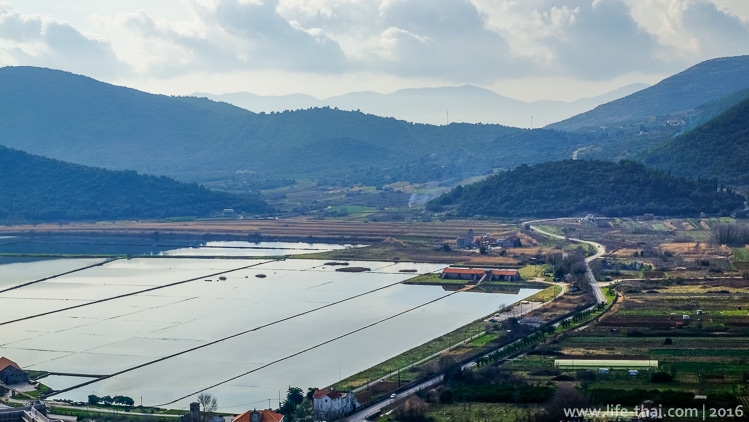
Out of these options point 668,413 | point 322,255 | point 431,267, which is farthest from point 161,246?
point 668,413

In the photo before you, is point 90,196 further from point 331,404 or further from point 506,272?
point 331,404

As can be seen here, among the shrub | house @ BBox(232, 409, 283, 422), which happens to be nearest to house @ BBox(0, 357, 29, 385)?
house @ BBox(232, 409, 283, 422)

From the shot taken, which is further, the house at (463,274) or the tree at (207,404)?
the house at (463,274)

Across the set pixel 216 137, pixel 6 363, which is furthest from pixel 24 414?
pixel 216 137

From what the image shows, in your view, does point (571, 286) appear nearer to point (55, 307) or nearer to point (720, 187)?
point (55, 307)

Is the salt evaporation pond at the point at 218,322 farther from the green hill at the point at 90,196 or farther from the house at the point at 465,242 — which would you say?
the green hill at the point at 90,196

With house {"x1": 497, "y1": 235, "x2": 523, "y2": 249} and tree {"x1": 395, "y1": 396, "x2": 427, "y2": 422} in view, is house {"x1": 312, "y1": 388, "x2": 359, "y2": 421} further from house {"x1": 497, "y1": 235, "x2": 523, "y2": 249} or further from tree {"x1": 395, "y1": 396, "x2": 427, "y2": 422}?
house {"x1": 497, "y1": 235, "x2": 523, "y2": 249}

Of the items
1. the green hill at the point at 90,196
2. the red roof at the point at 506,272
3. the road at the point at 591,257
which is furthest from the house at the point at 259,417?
the green hill at the point at 90,196
